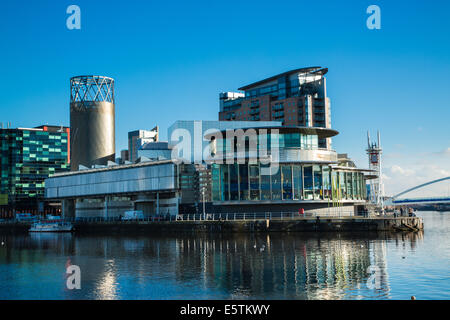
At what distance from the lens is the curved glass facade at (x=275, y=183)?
337 ft

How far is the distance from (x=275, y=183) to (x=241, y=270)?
53948 mm

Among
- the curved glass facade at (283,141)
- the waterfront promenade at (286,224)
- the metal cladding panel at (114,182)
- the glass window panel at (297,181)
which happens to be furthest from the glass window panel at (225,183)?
the metal cladding panel at (114,182)

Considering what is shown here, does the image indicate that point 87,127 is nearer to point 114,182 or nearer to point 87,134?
point 87,134

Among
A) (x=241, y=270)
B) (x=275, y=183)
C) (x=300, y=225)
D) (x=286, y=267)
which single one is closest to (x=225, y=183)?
(x=275, y=183)

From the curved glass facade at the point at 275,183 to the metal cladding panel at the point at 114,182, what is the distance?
75.1ft

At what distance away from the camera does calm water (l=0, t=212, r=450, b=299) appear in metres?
39.6

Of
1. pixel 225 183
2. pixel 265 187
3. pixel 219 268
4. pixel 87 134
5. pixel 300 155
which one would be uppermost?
pixel 87 134

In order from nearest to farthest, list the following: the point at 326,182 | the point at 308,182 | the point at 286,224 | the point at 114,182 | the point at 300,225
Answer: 1. the point at 300,225
2. the point at 286,224
3. the point at 308,182
4. the point at 326,182
5. the point at 114,182

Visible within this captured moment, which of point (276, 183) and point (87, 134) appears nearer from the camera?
point (276, 183)

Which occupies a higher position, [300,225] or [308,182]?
[308,182]

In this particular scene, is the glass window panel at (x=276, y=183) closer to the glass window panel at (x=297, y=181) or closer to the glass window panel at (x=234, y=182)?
the glass window panel at (x=297, y=181)

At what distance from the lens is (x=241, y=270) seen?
50.1 metres
